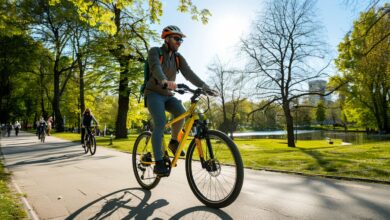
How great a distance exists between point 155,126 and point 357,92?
44067 millimetres

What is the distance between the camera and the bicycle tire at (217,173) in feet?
11.8

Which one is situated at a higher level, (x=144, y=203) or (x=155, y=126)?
(x=155, y=126)

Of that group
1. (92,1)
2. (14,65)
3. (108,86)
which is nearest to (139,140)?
(92,1)

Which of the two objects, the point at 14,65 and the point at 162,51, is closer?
the point at 162,51

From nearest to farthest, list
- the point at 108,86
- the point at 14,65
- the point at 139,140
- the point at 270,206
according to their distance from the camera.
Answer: the point at 270,206 → the point at 139,140 → the point at 108,86 → the point at 14,65

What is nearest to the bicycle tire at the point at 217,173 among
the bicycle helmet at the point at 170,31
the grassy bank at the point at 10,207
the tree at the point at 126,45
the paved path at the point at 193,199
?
the paved path at the point at 193,199

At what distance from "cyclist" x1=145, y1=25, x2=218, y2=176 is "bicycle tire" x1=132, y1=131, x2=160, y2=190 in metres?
0.67

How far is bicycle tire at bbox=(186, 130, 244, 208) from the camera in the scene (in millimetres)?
3609

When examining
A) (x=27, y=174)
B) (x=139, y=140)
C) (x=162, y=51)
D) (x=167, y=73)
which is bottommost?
(x=27, y=174)

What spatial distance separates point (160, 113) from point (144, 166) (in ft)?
4.01

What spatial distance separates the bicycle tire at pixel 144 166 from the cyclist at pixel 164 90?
668mm

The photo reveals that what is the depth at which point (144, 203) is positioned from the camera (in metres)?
4.18

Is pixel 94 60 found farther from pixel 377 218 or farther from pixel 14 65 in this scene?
pixel 377 218

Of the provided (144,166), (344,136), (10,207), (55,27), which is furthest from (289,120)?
(344,136)
